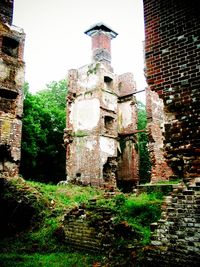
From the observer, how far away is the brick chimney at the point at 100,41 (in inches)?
895

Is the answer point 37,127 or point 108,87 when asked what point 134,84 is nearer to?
point 108,87

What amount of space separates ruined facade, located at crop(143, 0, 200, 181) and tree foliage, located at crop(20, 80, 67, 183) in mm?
17842

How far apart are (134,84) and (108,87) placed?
7.79ft

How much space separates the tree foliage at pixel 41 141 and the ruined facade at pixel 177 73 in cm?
1784

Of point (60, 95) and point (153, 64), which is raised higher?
point (60, 95)

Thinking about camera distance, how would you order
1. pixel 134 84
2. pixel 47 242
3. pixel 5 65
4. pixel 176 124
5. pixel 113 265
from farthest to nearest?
pixel 134 84 < pixel 5 65 < pixel 47 242 < pixel 113 265 < pixel 176 124

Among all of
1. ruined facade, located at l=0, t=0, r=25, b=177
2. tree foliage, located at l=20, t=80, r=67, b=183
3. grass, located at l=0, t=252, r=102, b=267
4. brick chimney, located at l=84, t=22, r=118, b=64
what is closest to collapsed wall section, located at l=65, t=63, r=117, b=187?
brick chimney, located at l=84, t=22, r=118, b=64

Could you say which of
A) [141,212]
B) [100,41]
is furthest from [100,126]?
[141,212]

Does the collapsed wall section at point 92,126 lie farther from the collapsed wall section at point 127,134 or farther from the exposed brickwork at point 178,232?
the exposed brickwork at point 178,232

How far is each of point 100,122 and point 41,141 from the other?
7.35 m

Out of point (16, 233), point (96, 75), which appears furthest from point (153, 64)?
point (96, 75)

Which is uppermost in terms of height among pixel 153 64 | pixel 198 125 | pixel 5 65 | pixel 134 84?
pixel 134 84

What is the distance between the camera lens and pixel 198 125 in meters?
4.33

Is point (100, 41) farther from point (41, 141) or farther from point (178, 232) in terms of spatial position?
point (178, 232)
